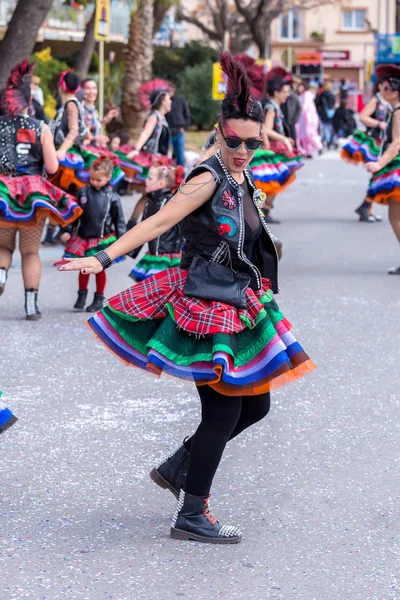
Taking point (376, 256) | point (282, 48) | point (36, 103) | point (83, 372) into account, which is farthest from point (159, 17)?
point (282, 48)

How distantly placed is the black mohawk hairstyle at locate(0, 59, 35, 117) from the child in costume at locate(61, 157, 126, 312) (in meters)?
0.86

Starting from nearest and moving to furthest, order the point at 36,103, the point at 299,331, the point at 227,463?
the point at 227,463
the point at 299,331
the point at 36,103

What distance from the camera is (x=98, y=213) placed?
930 centimetres

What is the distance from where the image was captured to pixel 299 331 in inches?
342

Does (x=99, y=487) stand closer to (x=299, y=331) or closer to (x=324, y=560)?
(x=324, y=560)

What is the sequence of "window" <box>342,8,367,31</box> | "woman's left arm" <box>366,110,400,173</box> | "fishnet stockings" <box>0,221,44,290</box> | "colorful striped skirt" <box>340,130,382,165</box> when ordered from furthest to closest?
"window" <box>342,8,367,31</box>, "colorful striped skirt" <box>340,130,382,165</box>, "woman's left arm" <box>366,110,400,173</box>, "fishnet stockings" <box>0,221,44,290</box>

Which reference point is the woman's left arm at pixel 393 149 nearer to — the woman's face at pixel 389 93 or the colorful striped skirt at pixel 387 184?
the colorful striped skirt at pixel 387 184

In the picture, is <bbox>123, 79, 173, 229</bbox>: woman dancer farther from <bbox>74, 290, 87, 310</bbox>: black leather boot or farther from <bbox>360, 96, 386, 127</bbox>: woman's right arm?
<bbox>74, 290, 87, 310</bbox>: black leather boot

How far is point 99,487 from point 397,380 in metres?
2.68

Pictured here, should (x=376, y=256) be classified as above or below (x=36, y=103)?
below

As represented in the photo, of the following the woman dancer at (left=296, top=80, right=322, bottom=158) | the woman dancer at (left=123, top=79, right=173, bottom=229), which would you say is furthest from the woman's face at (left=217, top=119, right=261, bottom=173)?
the woman dancer at (left=296, top=80, right=322, bottom=158)

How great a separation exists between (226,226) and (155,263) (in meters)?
4.57

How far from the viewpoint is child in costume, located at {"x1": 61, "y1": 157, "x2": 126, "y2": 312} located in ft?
30.5

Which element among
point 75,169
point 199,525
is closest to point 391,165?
point 75,169
